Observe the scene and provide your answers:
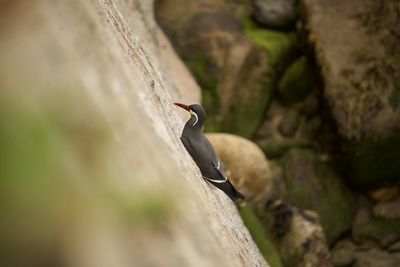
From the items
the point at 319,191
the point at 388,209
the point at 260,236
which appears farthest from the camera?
the point at 319,191

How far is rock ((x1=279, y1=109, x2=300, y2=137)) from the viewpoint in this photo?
14.2m

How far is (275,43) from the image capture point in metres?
14.6

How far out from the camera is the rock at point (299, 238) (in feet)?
34.9

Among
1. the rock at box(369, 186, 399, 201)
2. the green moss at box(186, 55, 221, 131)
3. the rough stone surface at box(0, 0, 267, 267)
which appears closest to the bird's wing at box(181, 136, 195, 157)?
the rough stone surface at box(0, 0, 267, 267)

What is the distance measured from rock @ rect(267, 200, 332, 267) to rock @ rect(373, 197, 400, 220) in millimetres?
2898

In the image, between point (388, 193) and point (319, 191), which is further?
point (388, 193)

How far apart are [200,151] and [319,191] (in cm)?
779

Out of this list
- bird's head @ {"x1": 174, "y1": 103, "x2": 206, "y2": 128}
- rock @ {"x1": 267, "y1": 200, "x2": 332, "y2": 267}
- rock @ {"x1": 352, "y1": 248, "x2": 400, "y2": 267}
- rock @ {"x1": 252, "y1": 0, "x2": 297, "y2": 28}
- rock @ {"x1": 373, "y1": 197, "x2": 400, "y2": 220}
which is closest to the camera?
bird's head @ {"x1": 174, "y1": 103, "x2": 206, "y2": 128}

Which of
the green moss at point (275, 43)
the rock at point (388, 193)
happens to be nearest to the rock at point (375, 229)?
the rock at point (388, 193)

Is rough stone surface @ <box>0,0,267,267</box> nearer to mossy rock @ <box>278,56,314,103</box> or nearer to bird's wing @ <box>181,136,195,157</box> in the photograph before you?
bird's wing @ <box>181,136,195,157</box>

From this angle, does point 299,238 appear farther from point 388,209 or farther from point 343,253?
point 388,209

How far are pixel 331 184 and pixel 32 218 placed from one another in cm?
1153

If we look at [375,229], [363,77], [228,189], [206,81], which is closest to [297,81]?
[363,77]

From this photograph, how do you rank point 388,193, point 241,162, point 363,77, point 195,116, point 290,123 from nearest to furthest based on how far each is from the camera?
point 195,116, point 241,162, point 363,77, point 388,193, point 290,123
